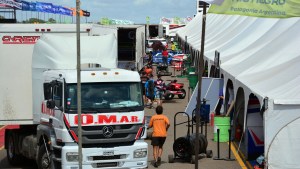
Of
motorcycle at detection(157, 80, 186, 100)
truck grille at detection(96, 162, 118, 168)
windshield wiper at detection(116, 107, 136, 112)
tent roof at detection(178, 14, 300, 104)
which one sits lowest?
truck grille at detection(96, 162, 118, 168)

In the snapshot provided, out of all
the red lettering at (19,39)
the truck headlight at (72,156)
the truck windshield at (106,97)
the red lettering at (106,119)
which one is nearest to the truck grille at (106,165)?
the truck headlight at (72,156)

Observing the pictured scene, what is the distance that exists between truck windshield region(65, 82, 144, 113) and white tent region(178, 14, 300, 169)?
10.1 feet

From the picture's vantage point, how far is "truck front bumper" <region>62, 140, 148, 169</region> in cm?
1240

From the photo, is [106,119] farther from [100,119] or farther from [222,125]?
[222,125]

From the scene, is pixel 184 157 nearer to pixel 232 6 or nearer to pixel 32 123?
pixel 32 123

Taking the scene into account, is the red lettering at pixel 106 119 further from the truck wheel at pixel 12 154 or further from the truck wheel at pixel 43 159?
the truck wheel at pixel 12 154

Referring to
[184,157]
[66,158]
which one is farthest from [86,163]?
[184,157]

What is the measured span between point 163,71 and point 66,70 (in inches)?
1303

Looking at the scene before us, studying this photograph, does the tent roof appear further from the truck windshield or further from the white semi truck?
the white semi truck

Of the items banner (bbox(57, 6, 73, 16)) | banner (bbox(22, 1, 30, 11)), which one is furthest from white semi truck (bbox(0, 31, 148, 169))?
banner (bbox(57, 6, 73, 16))

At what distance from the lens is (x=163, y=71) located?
152ft

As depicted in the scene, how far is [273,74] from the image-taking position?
15.8m

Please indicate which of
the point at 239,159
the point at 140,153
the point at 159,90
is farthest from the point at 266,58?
the point at 159,90

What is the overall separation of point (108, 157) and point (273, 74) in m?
5.63
